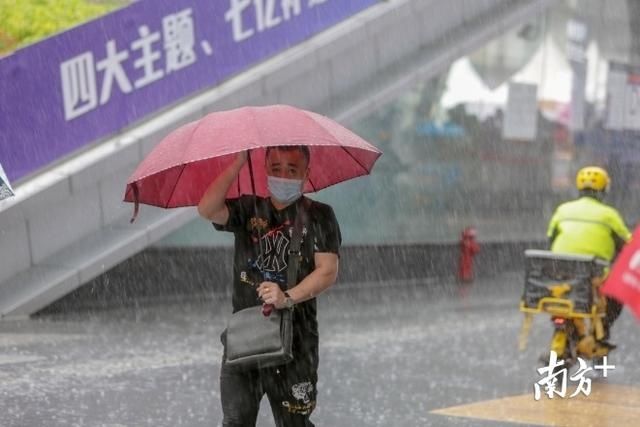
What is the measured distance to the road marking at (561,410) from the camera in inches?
366

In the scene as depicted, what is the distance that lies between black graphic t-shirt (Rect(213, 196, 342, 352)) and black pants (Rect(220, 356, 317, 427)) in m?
0.17

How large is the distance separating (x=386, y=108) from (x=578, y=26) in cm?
646

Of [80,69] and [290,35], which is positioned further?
[290,35]

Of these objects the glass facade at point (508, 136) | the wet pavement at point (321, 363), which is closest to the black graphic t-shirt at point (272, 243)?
the wet pavement at point (321, 363)

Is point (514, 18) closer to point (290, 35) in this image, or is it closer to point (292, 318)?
point (290, 35)

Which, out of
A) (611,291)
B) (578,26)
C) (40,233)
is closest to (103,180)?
(40,233)

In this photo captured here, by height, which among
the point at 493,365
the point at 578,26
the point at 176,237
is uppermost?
the point at 578,26

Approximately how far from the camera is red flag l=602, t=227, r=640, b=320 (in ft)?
14.8

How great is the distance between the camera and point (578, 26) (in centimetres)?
2497

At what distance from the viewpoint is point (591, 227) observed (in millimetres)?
10914

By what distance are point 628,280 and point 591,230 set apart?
6.46 meters

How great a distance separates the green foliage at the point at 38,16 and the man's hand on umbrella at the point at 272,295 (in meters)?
10.5

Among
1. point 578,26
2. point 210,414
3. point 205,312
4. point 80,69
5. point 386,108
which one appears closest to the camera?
point 210,414

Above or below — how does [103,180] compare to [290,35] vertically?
below
